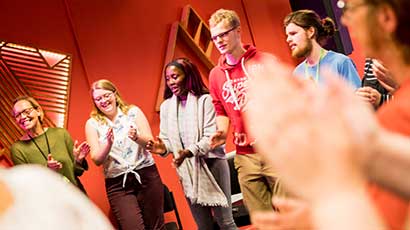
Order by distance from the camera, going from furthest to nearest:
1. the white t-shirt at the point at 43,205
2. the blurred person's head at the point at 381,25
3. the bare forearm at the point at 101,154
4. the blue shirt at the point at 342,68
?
the bare forearm at the point at 101,154
the blue shirt at the point at 342,68
the white t-shirt at the point at 43,205
the blurred person's head at the point at 381,25

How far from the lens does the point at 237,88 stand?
123 inches

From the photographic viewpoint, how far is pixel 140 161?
148 inches

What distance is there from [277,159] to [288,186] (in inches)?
1.1

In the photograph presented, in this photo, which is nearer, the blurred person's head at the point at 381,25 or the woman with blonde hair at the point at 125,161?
the blurred person's head at the point at 381,25

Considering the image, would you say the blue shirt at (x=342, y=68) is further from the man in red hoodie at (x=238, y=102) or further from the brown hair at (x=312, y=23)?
the man in red hoodie at (x=238, y=102)

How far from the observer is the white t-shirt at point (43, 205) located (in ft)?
3.26

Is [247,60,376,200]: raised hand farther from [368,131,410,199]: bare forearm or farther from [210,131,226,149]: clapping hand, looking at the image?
[210,131,226,149]: clapping hand

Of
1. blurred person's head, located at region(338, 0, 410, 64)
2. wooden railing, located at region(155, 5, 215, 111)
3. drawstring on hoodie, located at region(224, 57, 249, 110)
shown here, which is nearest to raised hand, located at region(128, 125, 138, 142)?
drawstring on hoodie, located at region(224, 57, 249, 110)

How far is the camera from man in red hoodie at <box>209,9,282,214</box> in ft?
10.0

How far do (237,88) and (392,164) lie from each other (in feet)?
8.29

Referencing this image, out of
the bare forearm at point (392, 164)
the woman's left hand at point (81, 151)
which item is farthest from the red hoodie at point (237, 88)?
the bare forearm at point (392, 164)

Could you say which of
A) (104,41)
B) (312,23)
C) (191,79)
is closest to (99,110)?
(191,79)

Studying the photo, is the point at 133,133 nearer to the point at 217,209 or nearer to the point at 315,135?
the point at 217,209

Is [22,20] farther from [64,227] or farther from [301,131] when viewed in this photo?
[301,131]
